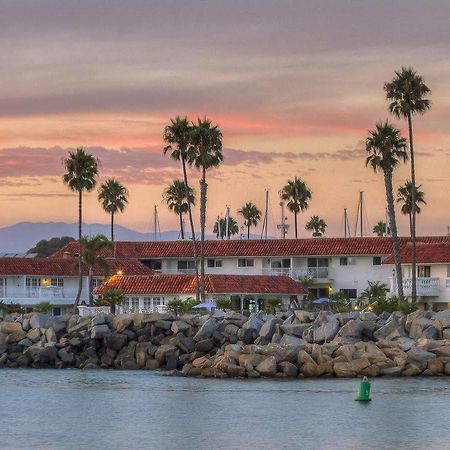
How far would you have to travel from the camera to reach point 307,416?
50.2 m

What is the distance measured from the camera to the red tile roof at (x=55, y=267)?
102 m

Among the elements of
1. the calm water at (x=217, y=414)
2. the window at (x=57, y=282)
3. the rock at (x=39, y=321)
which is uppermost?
the window at (x=57, y=282)

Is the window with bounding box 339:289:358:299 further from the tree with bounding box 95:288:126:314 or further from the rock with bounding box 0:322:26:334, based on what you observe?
the rock with bounding box 0:322:26:334

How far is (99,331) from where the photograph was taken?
2832 inches

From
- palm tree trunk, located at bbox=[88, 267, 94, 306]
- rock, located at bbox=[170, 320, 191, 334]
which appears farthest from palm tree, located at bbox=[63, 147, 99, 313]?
rock, located at bbox=[170, 320, 191, 334]

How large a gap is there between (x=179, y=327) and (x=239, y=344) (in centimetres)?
431

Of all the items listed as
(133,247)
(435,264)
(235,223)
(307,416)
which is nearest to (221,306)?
(435,264)

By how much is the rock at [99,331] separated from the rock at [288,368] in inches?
498

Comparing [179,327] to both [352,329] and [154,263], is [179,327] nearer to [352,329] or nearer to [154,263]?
[352,329]

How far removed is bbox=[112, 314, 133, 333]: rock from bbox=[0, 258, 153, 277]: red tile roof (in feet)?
100

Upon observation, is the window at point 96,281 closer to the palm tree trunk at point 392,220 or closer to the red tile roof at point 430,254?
the red tile roof at point 430,254

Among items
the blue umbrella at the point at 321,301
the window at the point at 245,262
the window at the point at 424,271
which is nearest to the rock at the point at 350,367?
the window at the point at 424,271

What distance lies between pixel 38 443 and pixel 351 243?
65.6 meters

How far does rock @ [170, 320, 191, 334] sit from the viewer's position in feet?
233
